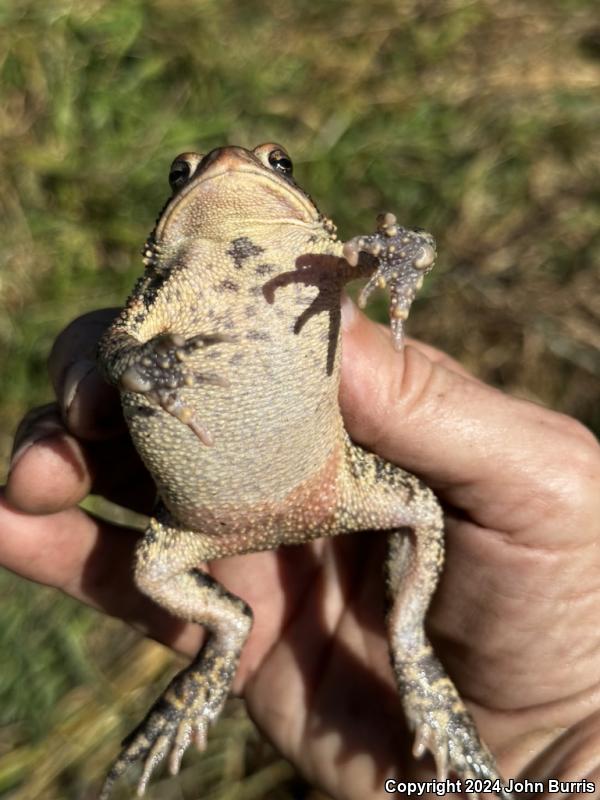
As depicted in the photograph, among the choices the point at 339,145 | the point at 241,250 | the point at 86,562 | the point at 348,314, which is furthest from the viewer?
the point at 339,145

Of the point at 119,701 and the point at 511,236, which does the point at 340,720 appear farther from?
the point at 511,236

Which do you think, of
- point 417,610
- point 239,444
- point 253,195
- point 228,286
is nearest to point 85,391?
point 239,444

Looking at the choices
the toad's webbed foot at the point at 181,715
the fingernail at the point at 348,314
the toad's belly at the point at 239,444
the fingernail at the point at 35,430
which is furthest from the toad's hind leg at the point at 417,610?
the fingernail at the point at 35,430

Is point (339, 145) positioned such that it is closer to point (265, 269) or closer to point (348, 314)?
point (348, 314)

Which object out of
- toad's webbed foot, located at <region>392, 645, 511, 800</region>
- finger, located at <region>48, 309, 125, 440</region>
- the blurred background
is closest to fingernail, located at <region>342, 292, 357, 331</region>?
finger, located at <region>48, 309, 125, 440</region>

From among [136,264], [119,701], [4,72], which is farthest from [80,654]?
[4,72]

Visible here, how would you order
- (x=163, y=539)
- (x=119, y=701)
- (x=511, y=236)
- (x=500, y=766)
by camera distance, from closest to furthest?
(x=163, y=539) < (x=500, y=766) < (x=119, y=701) < (x=511, y=236)
